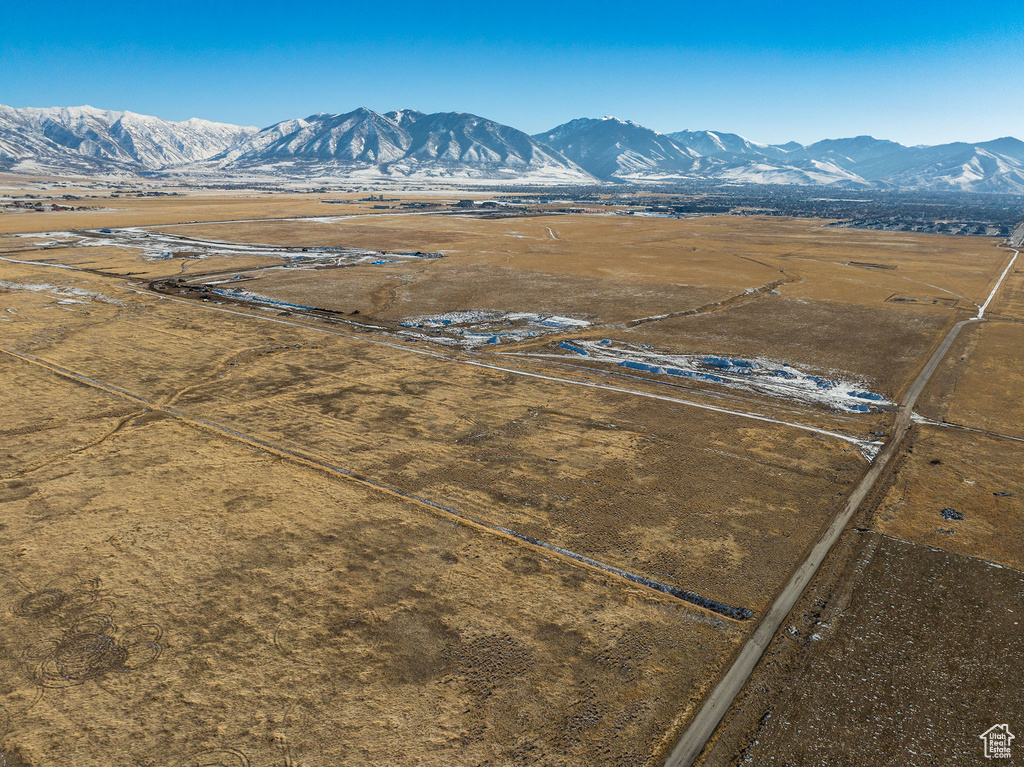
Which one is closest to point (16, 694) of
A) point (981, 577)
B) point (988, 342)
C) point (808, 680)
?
point (808, 680)

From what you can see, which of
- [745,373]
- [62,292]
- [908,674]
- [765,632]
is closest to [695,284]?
[745,373]

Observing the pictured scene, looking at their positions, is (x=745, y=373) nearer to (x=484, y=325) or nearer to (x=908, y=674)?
(x=484, y=325)

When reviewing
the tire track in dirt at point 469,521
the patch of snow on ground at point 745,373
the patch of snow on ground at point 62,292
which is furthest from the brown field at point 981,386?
the patch of snow on ground at point 62,292

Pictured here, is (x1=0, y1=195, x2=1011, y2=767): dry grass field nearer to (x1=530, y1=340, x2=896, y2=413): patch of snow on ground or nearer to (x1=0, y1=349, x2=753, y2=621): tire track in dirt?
(x1=0, y1=349, x2=753, y2=621): tire track in dirt

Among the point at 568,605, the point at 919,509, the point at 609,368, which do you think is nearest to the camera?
the point at 568,605

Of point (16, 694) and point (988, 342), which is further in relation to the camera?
point (988, 342)

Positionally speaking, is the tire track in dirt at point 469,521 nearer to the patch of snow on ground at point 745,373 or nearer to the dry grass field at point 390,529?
the dry grass field at point 390,529

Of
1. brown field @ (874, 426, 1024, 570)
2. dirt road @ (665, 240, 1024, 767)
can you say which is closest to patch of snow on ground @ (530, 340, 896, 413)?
dirt road @ (665, 240, 1024, 767)

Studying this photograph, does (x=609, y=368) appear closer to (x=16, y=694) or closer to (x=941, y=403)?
(x=941, y=403)
